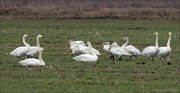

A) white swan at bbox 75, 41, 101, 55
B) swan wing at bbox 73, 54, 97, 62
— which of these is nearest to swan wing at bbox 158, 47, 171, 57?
white swan at bbox 75, 41, 101, 55

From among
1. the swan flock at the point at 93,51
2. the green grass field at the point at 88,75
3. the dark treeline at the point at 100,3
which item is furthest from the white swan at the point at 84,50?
the dark treeline at the point at 100,3

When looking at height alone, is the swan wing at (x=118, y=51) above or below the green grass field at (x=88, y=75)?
above

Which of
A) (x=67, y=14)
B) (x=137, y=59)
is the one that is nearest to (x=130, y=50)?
(x=137, y=59)

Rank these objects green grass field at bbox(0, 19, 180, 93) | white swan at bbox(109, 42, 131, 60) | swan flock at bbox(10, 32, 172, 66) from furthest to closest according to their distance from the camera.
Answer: white swan at bbox(109, 42, 131, 60), swan flock at bbox(10, 32, 172, 66), green grass field at bbox(0, 19, 180, 93)

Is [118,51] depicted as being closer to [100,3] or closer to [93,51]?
[93,51]

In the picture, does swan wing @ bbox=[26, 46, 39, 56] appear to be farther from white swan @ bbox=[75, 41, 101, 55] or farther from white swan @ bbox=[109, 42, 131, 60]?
white swan @ bbox=[109, 42, 131, 60]

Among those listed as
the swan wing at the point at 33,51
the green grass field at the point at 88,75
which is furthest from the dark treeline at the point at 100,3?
the swan wing at the point at 33,51

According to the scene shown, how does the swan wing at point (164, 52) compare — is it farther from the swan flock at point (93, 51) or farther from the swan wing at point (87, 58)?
the swan wing at point (87, 58)

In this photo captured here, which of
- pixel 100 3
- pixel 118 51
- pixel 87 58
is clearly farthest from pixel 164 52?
pixel 100 3

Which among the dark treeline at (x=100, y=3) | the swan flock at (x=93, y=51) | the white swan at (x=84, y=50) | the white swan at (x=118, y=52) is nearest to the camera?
the swan flock at (x=93, y=51)

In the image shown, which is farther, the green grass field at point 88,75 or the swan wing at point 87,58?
the swan wing at point 87,58

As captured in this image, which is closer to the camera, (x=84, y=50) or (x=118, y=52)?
(x=118, y=52)

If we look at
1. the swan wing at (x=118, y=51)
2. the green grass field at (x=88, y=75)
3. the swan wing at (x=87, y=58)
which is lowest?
the green grass field at (x=88, y=75)

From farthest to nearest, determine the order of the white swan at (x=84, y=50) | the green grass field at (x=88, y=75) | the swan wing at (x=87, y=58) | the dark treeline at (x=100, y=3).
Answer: the dark treeline at (x=100, y=3), the white swan at (x=84, y=50), the swan wing at (x=87, y=58), the green grass field at (x=88, y=75)
